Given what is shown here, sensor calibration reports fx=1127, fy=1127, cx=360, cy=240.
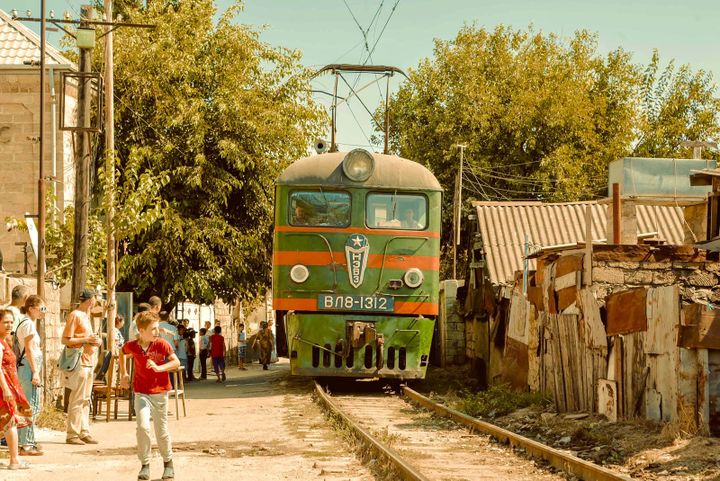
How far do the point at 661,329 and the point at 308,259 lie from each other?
803cm

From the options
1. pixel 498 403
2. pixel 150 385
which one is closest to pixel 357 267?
pixel 498 403

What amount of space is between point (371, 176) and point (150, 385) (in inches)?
403

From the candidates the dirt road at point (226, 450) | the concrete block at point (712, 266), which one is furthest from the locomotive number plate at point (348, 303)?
the concrete block at point (712, 266)

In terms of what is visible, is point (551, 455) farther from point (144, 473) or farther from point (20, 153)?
point (20, 153)

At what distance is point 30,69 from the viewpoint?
26.8m

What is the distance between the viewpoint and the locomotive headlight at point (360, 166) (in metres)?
19.2

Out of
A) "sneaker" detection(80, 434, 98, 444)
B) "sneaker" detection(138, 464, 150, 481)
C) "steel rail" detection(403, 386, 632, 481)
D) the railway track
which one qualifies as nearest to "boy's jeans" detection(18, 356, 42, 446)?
"sneaker" detection(80, 434, 98, 444)

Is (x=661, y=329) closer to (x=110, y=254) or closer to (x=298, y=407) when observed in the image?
(x=298, y=407)

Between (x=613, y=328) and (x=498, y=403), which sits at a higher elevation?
(x=613, y=328)

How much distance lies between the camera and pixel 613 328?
43.6ft

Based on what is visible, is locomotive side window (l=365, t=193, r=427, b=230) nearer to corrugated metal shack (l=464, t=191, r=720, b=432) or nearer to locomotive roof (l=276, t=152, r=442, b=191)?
locomotive roof (l=276, t=152, r=442, b=191)

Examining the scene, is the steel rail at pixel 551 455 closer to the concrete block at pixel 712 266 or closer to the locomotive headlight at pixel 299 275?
the locomotive headlight at pixel 299 275

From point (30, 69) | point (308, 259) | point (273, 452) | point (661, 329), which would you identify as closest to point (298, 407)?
point (308, 259)

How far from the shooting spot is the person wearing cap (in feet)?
41.2
